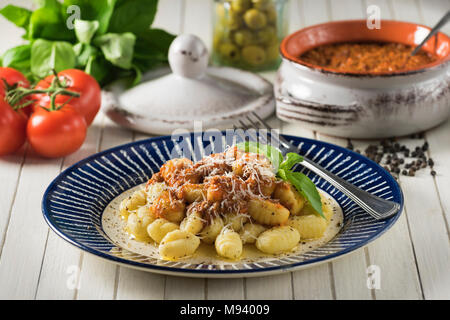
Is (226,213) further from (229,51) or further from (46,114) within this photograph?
(229,51)

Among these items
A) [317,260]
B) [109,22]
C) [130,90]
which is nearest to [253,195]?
[317,260]

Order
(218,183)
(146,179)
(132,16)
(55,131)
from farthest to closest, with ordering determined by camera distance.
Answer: (132,16)
(55,131)
(146,179)
(218,183)

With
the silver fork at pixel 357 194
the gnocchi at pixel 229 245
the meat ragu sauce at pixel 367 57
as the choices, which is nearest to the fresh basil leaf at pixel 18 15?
the meat ragu sauce at pixel 367 57

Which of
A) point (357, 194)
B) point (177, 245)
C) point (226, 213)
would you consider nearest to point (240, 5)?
point (357, 194)

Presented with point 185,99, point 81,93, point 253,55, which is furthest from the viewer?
point 253,55

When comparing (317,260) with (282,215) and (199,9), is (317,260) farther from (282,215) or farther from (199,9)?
(199,9)

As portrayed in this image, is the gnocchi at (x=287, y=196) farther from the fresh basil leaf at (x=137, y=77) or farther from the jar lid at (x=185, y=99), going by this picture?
the fresh basil leaf at (x=137, y=77)

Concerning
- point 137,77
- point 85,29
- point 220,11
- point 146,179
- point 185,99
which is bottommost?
point 146,179

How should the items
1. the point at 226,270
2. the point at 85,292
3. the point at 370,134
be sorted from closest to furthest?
the point at 226,270 → the point at 85,292 → the point at 370,134
